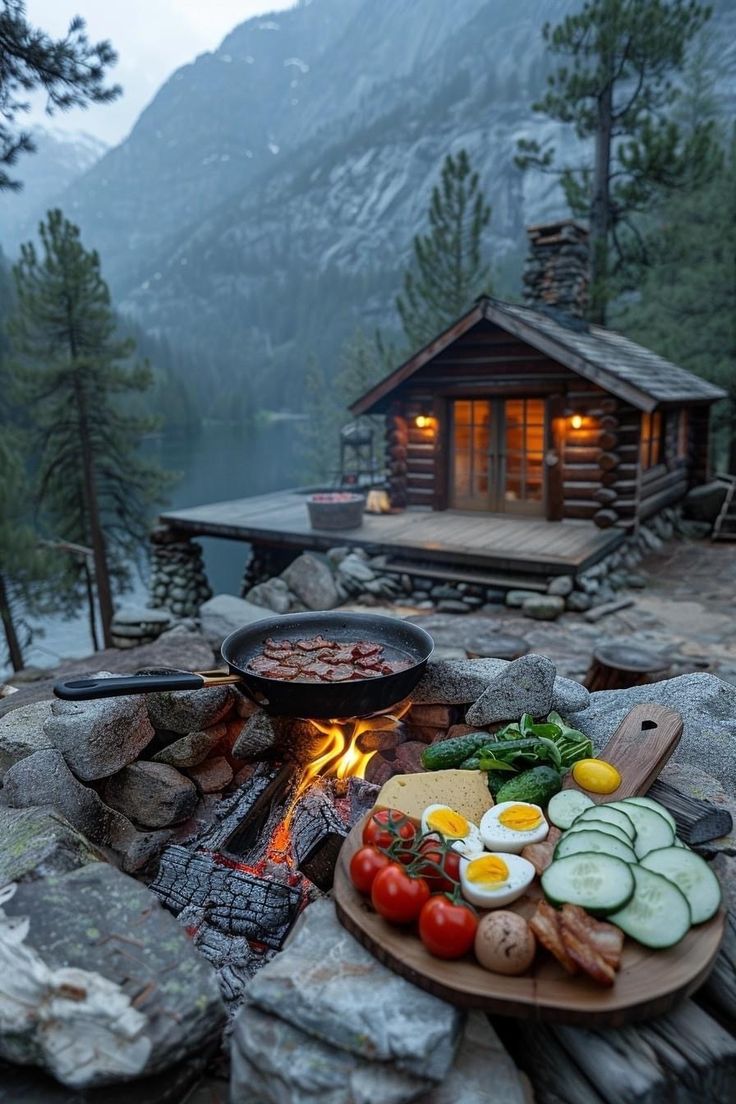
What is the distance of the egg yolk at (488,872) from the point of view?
90.9 inches

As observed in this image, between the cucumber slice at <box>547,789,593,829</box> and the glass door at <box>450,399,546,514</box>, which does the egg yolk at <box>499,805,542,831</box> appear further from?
the glass door at <box>450,399,546,514</box>

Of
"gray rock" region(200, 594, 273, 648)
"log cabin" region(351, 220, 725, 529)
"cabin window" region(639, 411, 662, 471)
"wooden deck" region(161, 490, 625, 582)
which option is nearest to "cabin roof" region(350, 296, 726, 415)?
"log cabin" region(351, 220, 725, 529)

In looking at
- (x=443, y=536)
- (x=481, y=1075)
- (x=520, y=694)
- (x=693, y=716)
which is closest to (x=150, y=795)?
(x=520, y=694)

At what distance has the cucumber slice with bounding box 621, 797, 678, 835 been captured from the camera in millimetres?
2600

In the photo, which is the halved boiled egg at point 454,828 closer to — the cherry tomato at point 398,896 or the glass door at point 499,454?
the cherry tomato at point 398,896

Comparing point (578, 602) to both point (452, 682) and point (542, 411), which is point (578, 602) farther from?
point (452, 682)

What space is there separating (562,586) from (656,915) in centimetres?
812

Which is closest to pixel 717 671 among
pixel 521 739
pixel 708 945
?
pixel 521 739

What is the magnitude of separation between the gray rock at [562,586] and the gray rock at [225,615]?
166 inches

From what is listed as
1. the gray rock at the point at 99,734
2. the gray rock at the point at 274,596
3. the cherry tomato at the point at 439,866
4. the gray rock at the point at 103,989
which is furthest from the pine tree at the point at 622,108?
the gray rock at the point at 103,989

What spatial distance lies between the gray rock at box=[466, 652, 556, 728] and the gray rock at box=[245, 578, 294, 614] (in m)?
7.59

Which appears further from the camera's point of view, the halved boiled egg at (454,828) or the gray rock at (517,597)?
the gray rock at (517,597)

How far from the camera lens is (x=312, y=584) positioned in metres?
11.5

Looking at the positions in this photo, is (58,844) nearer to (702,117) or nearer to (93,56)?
(93,56)
